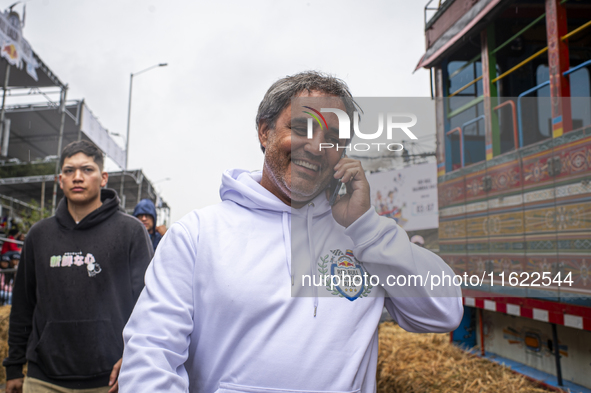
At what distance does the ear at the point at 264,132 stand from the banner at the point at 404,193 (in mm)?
468

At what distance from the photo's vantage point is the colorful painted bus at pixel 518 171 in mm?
2973

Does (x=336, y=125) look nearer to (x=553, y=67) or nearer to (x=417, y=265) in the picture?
(x=417, y=265)

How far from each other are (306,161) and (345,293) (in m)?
0.49

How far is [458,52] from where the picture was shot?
4.91 m

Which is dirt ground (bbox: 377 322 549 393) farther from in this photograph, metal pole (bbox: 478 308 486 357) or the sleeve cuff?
the sleeve cuff

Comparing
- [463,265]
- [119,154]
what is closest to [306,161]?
[463,265]

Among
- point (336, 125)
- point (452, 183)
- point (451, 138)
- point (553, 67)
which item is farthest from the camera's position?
point (451, 138)

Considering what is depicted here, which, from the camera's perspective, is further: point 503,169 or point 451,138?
point 451,138

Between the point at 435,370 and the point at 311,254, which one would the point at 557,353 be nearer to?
the point at 435,370

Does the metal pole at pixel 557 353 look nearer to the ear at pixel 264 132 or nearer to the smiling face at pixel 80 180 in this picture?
the ear at pixel 264 132

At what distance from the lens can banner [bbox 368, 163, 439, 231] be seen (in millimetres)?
1977

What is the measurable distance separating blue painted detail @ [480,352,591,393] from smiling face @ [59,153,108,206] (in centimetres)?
373

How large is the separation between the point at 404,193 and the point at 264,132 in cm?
117

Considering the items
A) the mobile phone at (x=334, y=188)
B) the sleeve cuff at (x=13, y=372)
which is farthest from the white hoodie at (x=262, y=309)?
the sleeve cuff at (x=13, y=372)
